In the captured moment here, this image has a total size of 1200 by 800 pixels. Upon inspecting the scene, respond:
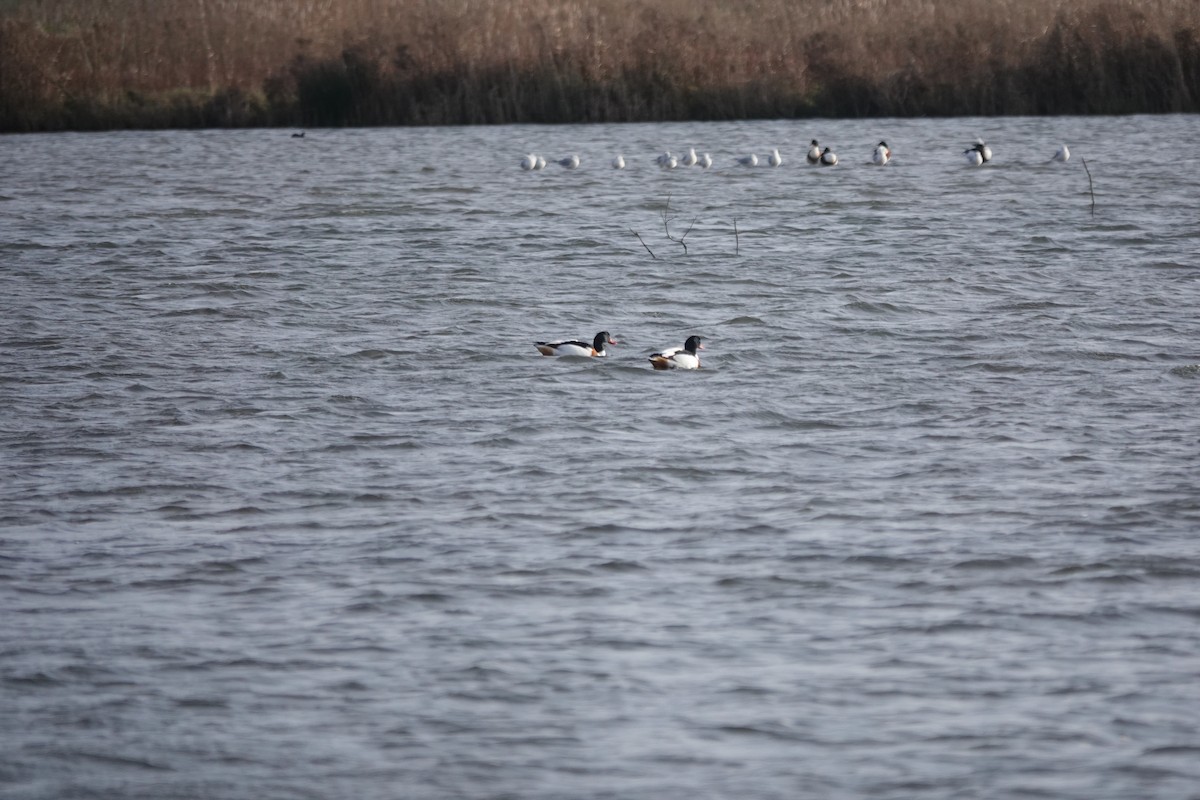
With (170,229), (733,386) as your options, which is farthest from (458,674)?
(170,229)

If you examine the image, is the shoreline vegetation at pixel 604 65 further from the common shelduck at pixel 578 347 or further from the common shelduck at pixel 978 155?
the common shelduck at pixel 578 347

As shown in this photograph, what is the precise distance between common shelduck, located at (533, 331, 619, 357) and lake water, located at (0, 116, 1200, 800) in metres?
0.12

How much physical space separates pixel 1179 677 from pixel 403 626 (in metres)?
2.47

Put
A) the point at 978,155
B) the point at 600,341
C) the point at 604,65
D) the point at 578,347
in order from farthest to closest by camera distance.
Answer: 1. the point at 604,65
2. the point at 978,155
3. the point at 600,341
4. the point at 578,347

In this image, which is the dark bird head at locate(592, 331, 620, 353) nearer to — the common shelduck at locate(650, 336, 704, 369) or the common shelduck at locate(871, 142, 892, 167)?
the common shelduck at locate(650, 336, 704, 369)

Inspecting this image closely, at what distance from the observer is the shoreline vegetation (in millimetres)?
24969

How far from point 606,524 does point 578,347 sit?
3.49 m

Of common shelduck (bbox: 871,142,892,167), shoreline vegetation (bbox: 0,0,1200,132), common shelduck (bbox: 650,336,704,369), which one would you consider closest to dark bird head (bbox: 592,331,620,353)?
common shelduck (bbox: 650,336,704,369)

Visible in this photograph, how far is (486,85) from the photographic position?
2633cm

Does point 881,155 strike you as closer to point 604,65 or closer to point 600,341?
Result: point 604,65

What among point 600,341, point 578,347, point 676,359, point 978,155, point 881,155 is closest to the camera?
point 676,359

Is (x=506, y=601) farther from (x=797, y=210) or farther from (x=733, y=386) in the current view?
(x=797, y=210)

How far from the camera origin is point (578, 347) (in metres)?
10.2

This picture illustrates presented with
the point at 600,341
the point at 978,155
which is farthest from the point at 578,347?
the point at 978,155
